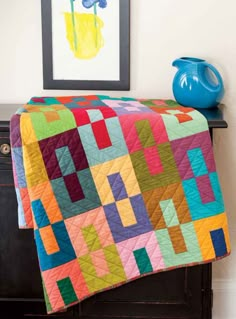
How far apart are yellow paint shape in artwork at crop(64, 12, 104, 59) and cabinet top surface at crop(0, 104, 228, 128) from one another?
0.33m

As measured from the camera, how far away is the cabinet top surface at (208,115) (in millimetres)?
1888

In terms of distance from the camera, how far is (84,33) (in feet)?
7.29

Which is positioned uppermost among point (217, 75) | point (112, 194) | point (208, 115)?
point (217, 75)

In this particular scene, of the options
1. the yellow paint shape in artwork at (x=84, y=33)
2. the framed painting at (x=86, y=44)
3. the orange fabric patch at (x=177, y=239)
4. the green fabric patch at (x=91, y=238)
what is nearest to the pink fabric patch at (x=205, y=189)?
the orange fabric patch at (x=177, y=239)

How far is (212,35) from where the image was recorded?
222 centimetres

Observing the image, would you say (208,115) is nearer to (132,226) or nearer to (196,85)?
(196,85)

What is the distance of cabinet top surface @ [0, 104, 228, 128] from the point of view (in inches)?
74.3

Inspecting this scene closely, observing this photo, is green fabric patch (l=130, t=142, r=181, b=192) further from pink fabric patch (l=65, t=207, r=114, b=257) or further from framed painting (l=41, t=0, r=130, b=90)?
framed painting (l=41, t=0, r=130, b=90)

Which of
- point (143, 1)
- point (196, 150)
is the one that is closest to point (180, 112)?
point (196, 150)

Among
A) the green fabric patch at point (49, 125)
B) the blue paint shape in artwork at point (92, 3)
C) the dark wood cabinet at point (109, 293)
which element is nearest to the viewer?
the green fabric patch at point (49, 125)

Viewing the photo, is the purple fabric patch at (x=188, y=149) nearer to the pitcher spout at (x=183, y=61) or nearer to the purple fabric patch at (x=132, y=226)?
the purple fabric patch at (x=132, y=226)

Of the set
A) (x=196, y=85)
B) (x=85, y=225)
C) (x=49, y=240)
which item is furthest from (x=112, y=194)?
(x=196, y=85)

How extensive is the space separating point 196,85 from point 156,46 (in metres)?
0.29

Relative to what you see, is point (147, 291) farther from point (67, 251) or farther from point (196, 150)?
point (196, 150)
